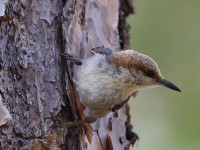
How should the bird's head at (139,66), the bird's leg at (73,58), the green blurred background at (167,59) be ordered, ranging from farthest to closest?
1. the green blurred background at (167,59)
2. the bird's head at (139,66)
3. the bird's leg at (73,58)

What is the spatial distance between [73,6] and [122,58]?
40 cm

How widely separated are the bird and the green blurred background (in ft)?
4.97

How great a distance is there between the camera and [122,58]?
9.91 ft

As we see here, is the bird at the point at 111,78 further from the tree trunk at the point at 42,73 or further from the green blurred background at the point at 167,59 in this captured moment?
the green blurred background at the point at 167,59

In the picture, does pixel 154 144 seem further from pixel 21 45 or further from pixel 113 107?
pixel 21 45

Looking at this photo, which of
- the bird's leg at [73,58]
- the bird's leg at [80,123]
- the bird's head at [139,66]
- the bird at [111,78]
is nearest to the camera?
the bird's leg at [80,123]

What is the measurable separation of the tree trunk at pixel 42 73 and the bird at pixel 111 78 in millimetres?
70

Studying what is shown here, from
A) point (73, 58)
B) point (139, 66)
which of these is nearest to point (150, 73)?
point (139, 66)

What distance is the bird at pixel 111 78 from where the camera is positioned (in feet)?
9.43

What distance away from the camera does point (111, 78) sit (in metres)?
2.95

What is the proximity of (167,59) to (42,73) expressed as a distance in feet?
7.27

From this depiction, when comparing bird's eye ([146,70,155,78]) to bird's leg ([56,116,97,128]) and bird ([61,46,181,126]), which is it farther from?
bird's leg ([56,116,97,128])

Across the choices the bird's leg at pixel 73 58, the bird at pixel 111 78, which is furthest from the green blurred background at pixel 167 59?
the bird's leg at pixel 73 58

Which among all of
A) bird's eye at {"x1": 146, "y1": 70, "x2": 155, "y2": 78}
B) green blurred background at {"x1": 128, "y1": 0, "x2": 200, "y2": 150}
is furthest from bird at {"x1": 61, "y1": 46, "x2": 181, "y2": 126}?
green blurred background at {"x1": 128, "y1": 0, "x2": 200, "y2": 150}
